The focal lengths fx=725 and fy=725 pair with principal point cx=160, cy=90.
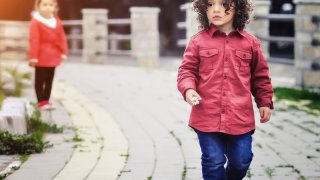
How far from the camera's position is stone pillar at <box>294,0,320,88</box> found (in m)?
11.5

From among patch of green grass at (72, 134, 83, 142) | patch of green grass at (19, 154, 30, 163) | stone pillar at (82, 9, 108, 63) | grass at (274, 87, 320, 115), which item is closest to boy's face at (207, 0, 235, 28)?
patch of green grass at (19, 154, 30, 163)

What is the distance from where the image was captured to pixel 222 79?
13.6 ft

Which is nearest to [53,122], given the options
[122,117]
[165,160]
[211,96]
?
[122,117]

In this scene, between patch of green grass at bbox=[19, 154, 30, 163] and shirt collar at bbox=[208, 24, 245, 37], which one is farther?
patch of green grass at bbox=[19, 154, 30, 163]

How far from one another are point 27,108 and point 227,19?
3.60 meters

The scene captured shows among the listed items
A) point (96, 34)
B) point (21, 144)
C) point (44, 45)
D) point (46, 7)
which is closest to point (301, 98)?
point (44, 45)

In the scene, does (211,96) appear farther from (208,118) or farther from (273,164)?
(273,164)

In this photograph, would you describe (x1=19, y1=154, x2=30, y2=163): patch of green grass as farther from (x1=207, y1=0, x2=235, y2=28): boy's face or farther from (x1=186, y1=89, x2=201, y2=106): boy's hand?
(x1=207, y1=0, x2=235, y2=28): boy's face

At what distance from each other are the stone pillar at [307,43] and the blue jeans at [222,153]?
7.50 m

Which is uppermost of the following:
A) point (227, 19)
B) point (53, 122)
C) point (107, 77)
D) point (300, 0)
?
point (227, 19)

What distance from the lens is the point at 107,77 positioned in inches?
536

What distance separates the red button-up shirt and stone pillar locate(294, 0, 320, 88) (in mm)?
7438

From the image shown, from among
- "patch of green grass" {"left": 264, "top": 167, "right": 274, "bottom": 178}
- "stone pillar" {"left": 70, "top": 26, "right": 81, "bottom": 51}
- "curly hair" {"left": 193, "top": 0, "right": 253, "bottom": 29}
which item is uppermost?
"curly hair" {"left": 193, "top": 0, "right": 253, "bottom": 29}

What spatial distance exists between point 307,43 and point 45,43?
199 inches
